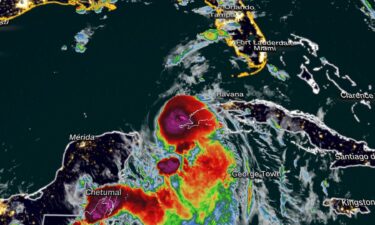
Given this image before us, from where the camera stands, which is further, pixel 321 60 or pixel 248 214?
pixel 321 60

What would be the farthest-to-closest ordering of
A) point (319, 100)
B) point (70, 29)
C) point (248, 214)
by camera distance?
1. point (70, 29)
2. point (319, 100)
3. point (248, 214)

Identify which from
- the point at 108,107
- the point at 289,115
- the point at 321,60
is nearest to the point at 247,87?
the point at 289,115

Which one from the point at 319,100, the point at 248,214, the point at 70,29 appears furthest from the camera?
the point at 70,29

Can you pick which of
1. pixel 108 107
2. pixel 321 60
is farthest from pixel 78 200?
pixel 321 60

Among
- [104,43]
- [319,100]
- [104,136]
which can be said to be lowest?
[104,136]

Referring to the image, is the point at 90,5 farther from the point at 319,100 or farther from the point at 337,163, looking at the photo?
the point at 337,163

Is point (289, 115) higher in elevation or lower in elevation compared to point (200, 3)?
lower
